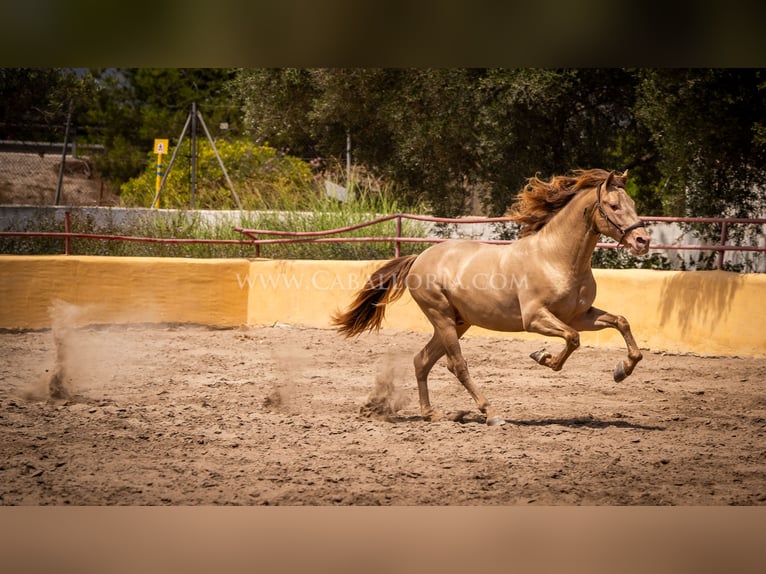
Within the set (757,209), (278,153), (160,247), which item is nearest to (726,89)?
(757,209)

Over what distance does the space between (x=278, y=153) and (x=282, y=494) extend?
17.4 meters

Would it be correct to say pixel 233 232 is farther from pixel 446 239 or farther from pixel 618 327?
pixel 618 327

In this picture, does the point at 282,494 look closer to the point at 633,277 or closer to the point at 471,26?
the point at 471,26

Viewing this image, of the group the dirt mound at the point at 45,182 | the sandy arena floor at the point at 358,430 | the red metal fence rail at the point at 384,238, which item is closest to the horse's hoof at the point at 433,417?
the sandy arena floor at the point at 358,430

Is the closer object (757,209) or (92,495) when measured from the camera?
(92,495)

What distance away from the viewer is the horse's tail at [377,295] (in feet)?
23.0

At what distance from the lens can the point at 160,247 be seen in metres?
13.6

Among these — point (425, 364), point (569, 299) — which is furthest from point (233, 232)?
point (569, 299)

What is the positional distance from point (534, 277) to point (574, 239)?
1.21 ft

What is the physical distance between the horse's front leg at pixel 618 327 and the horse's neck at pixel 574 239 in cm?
31

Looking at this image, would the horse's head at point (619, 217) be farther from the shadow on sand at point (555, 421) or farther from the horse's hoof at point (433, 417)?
the horse's hoof at point (433, 417)

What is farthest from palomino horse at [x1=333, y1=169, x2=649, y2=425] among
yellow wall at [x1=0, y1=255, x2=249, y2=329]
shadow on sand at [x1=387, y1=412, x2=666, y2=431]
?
yellow wall at [x1=0, y1=255, x2=249, y2=329]

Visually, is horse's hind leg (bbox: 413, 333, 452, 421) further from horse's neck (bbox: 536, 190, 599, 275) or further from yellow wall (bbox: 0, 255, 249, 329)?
yellow wall (bbox: 0, 255, 249, 329)

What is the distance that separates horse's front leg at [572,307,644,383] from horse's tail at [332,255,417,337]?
1.37 m
